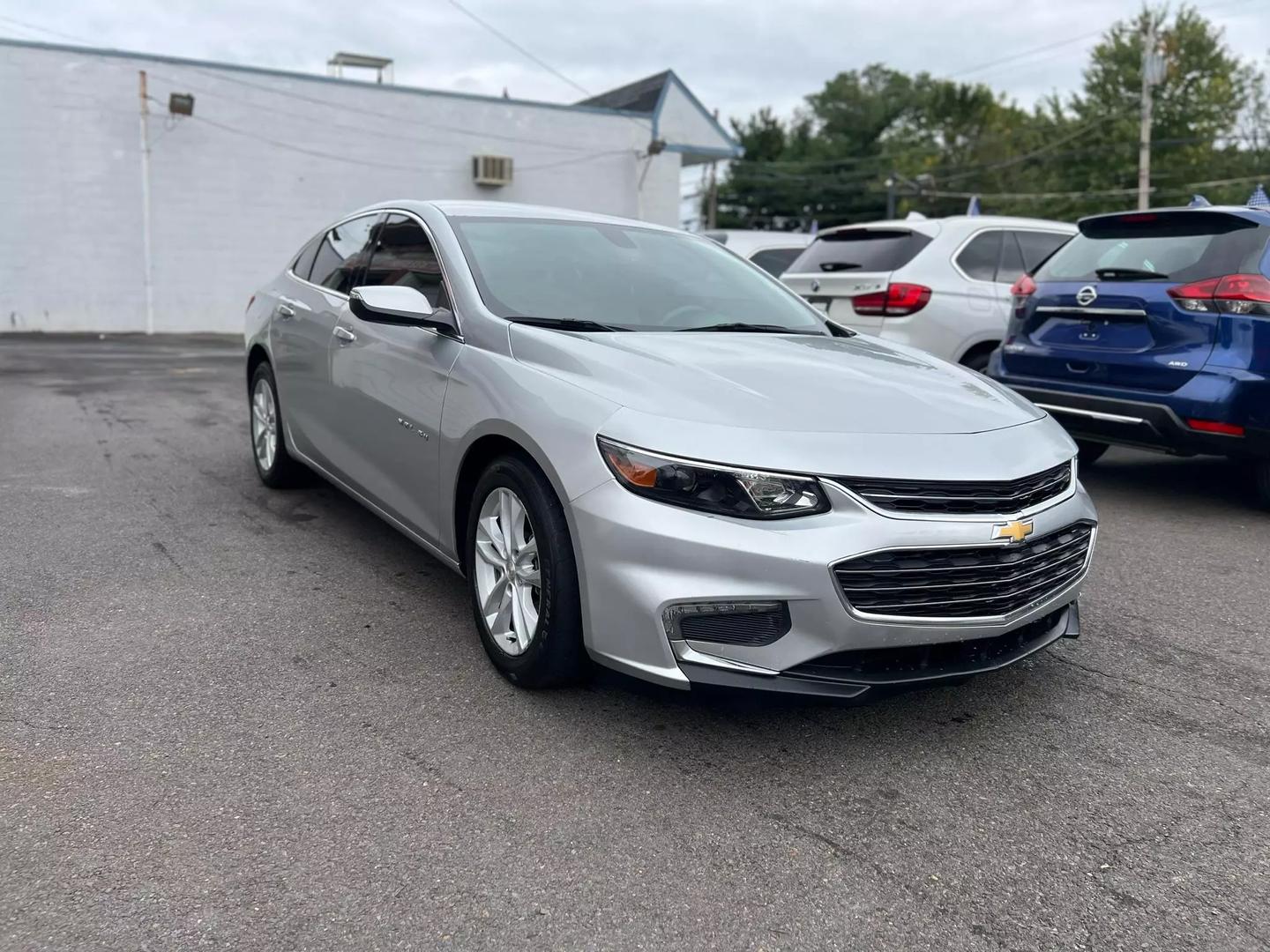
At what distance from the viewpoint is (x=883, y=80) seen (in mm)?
79750

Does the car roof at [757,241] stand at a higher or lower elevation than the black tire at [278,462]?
higher

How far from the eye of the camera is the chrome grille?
2756 millimetres

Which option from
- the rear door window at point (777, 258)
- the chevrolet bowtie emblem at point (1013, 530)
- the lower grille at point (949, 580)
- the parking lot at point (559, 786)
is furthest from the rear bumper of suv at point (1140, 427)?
the rear door window at point (777, 258)

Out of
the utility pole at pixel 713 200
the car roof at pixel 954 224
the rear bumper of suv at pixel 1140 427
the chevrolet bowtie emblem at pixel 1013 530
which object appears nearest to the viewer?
the chevrolet bowtie emblem at pixel 1013 530

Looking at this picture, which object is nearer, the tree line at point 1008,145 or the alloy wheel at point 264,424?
the alloy wheel at point 264,424

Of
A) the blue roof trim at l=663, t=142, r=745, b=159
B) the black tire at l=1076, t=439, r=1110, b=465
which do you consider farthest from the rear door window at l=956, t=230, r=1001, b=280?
the blue roof trim at l=663, t=142, r=745, b=159

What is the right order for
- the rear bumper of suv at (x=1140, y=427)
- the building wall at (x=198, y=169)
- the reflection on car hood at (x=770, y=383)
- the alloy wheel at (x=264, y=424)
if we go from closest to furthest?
the reflection on car hood at (x=770, y=383), the rear bumper of suv at (x=1140, y=427), the alloy wheel at (x=264, y=424), the building wall at (x=198, y=169)

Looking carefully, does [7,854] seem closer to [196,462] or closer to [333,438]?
[333,438]

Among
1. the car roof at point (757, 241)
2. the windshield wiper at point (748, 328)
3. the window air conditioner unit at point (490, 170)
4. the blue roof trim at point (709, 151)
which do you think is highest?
the blue roof trim at point (709, 151)

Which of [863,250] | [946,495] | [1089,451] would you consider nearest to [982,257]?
[863,250]

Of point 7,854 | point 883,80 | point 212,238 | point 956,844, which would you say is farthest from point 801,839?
point 883,80

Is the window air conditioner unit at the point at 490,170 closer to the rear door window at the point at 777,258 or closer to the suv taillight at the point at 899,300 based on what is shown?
the rear door window at the point at 777,258

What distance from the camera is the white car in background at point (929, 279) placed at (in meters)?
7.49

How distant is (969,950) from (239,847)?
1.62 meters
